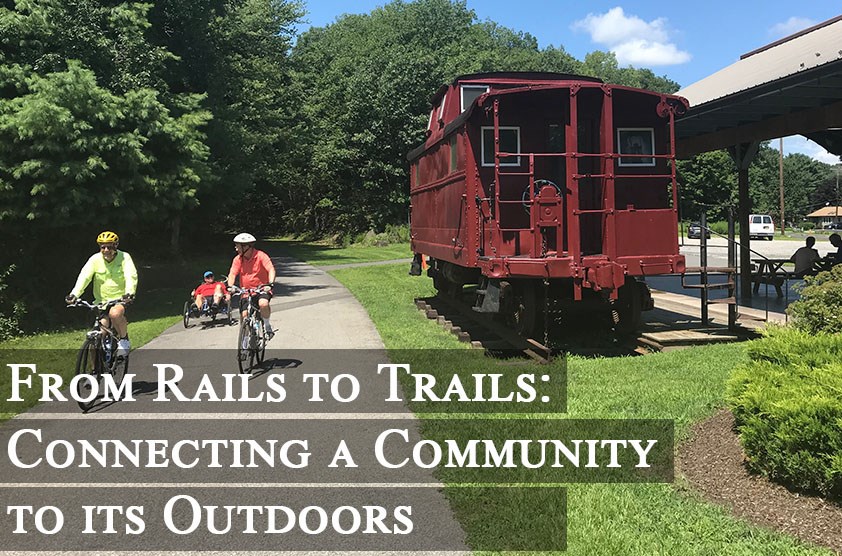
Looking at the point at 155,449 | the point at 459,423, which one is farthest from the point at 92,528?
the point at 459,423

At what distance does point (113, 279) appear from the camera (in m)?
7.71

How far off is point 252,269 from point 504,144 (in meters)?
3.97

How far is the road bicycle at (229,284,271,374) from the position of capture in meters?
8.48

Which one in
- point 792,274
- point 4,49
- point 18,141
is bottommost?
point 792,274

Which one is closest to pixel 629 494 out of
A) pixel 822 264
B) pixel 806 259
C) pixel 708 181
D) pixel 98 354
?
pixel 98 354

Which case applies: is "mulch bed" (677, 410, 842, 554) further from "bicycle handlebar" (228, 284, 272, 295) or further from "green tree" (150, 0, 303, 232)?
"green tree" (150, 0, 303, 232)

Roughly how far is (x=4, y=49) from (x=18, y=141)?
2646 mm

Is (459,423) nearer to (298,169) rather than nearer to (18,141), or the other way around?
(18,141)

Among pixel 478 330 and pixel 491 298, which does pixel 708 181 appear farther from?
pixel 491 298

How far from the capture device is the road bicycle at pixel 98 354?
737 centimetres

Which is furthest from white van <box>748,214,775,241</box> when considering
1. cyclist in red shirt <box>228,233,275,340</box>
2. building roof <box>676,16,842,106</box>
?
cyclist in red shirt <box>228,233,275,340</box>

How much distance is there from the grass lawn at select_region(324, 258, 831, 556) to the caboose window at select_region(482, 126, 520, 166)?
2811 millimetres

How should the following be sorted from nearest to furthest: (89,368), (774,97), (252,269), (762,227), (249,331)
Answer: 1. (89,368)
2. (249,331)
3. (252,269)
4. (774,97)
5. (762,227)

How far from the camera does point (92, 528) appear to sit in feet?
14.2
